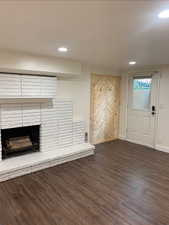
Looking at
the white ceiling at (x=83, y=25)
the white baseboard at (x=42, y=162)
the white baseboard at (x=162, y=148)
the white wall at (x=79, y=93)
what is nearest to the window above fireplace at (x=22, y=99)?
the white wall at (x=79, y=93)

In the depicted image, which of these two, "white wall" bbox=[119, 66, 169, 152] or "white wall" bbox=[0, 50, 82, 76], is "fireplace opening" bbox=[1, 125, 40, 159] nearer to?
"white wall" bbox=[0, 50, 82, 76]

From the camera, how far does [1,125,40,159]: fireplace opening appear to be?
11.4ft

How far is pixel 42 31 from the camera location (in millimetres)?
1962

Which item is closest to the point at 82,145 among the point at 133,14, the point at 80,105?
the point at 80,105

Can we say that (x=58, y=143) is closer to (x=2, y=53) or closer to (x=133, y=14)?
(x=2, y=53)

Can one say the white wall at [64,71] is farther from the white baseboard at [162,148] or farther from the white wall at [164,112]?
the white baseboard at [162,148]

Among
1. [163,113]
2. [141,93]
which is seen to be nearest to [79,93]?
[141,93]

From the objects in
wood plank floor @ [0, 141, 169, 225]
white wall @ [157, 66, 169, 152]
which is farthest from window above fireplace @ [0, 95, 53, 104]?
white wall @ [157, 66, 169, 152]

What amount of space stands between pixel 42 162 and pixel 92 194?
1.29 m

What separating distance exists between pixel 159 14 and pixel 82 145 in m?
3.36

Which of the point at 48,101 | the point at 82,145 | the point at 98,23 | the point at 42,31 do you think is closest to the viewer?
the point at 98,23

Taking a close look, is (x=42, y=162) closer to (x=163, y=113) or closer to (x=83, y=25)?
(x=83, y=25)

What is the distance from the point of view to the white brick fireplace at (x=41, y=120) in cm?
315

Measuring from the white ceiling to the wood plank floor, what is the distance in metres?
2.28
